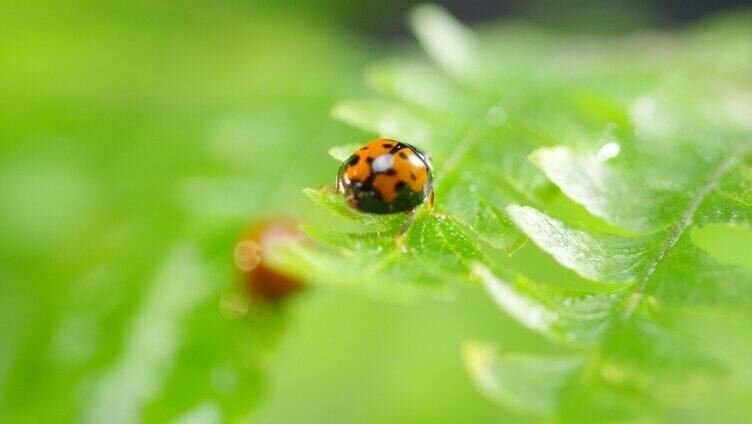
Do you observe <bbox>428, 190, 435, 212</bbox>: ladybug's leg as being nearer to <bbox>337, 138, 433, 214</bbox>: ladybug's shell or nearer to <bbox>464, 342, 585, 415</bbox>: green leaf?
<bbox>337, 138, 433, 214</bbox>: ladybug's shell

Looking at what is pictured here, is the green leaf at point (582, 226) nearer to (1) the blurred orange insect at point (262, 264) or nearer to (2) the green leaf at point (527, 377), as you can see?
(2) the green leaf at point (527, 377)

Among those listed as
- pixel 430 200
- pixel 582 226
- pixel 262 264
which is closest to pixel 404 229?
Answer: pixel 430 200

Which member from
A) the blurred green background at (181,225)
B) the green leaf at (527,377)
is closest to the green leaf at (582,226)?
the green leaf at (527,377)

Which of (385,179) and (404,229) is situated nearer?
(404,229)

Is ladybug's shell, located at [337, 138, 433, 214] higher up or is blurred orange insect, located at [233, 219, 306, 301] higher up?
ladybug's shell, located at [337, 138, 433, 214]

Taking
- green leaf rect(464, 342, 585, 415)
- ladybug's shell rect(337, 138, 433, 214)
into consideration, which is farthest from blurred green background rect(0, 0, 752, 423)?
green leaf rect(464, 342, 585, 415)

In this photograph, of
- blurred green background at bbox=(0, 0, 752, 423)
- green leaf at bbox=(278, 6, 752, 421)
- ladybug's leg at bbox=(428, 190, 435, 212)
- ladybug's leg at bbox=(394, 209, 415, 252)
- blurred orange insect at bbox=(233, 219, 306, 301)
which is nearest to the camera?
green leaf at bbox=(278, 6, 752, 421)

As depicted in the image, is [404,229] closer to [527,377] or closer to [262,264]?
[527,377]
